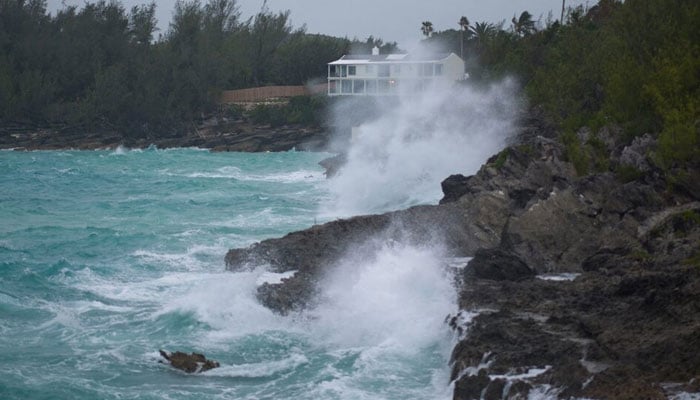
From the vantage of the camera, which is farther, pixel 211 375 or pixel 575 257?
pixel 575 257

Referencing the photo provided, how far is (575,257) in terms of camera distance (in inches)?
750

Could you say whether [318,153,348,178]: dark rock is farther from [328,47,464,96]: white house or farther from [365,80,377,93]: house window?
[365,80,377,93]: house window

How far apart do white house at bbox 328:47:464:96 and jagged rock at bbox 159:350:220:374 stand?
61.6 metres

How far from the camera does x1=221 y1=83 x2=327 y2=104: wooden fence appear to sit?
8394 centimetres

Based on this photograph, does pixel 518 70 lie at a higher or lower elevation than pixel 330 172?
higher

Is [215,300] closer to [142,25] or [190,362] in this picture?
[190,362]

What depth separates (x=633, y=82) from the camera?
2811cm

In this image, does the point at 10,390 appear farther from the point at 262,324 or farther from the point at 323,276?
the point at 323,276

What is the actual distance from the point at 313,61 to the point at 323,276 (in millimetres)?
A: 71368

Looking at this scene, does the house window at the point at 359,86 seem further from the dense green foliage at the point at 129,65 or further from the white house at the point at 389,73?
the dense green foliage at the point at 129,65

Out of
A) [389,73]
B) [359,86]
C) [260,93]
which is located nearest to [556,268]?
[389,73]

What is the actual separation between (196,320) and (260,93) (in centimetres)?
6736

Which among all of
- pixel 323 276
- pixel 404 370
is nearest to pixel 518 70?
pixel 323 276

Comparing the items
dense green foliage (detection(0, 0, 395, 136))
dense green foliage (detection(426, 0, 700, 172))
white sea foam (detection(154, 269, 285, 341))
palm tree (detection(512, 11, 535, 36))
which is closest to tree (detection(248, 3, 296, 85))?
dense green foliage (detection(0, 0, 395, 136))
